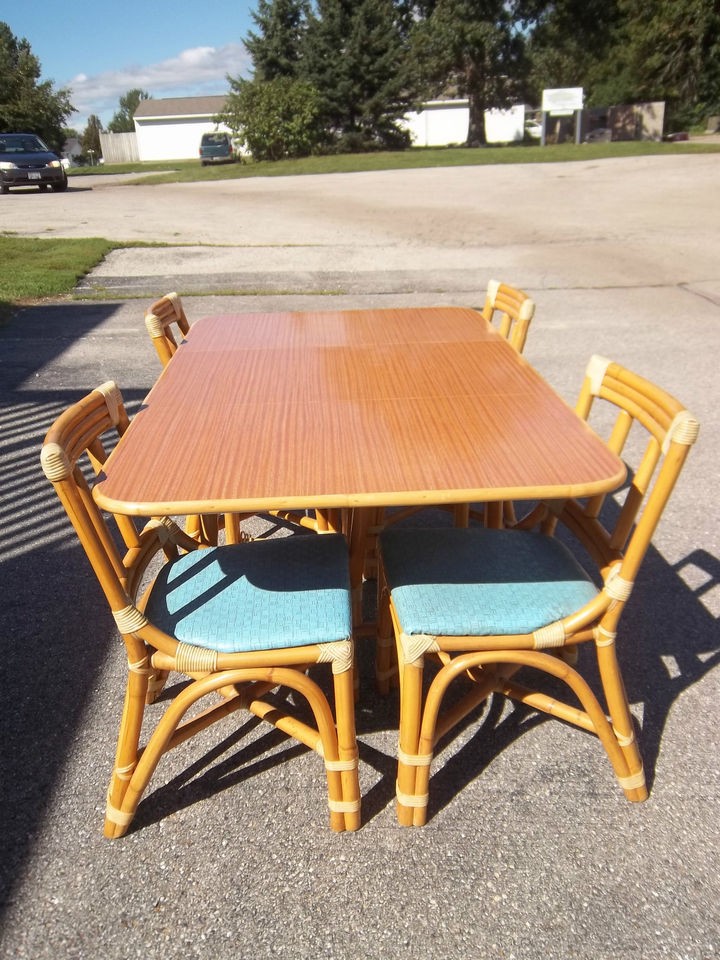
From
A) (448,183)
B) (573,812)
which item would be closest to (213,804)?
(573,812)

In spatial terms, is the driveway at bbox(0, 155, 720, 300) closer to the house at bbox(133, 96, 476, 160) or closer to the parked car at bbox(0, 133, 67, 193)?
the parked car at bbox(0, 133, 67, 193)

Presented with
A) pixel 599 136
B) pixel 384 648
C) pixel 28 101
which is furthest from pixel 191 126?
pixel 384 648

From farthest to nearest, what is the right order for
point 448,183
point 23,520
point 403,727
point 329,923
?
point 448,183
point 23,520
point 403,727
point 329,923

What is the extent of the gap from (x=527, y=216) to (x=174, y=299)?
38.4 feet

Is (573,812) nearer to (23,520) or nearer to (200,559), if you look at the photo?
(200,559)

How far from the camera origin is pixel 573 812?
2.06 m

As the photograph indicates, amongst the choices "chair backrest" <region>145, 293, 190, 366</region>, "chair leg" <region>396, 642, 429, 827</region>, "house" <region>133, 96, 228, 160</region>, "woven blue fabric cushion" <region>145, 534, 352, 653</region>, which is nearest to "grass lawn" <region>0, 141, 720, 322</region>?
"chair backrest" <region>145, 293, 190, 366</region>

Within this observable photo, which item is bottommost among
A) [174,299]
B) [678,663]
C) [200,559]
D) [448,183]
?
[448,183]

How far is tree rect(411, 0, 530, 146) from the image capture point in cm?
3694

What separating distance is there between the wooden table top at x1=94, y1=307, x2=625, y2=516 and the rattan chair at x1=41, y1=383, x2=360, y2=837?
0.44ft

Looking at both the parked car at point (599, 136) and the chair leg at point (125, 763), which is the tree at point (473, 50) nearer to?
the parked car at point (599, 136)

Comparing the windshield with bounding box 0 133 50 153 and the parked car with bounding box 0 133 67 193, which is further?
the windshield with bounding box 0 133 50 153

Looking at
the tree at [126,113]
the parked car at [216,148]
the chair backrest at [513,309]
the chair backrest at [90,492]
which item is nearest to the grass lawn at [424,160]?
the parked car at [216,148]

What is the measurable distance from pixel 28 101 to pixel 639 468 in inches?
1524
